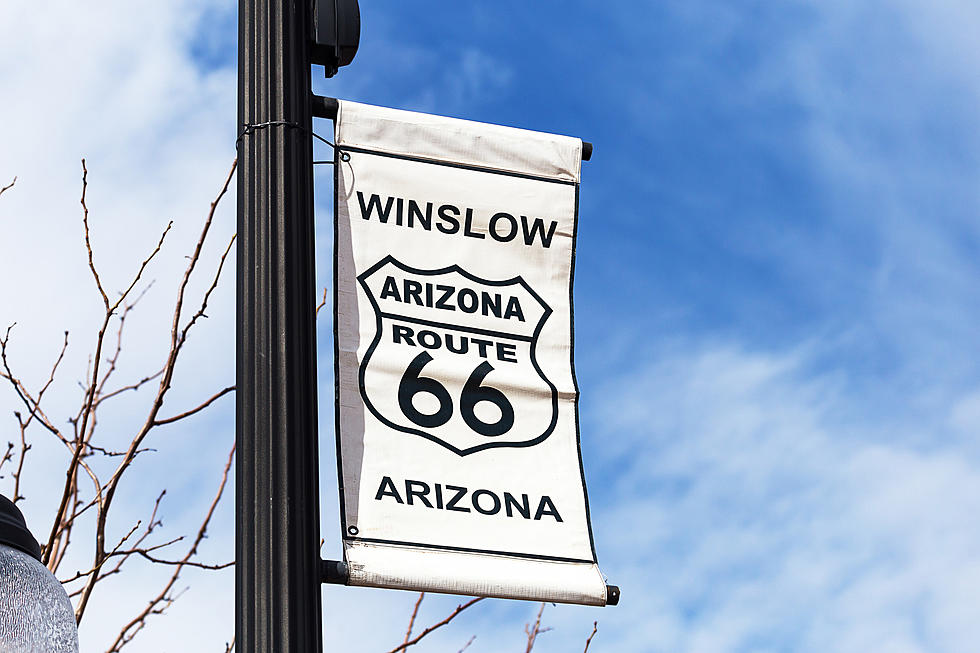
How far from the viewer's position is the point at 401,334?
2.76 meters

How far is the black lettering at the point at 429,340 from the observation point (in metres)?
2.75

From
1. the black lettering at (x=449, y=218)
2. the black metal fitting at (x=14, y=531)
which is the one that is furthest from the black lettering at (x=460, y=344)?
the black metal fitting at (x=14, y=531)

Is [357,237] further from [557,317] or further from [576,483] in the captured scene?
[576,483]

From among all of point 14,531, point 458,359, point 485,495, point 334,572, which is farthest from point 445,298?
point 14,531

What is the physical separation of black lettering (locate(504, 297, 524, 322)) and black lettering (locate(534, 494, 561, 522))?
447 millimetres

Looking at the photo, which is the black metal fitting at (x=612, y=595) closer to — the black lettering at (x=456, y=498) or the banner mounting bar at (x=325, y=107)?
the black lettering at (x=456, y=498)

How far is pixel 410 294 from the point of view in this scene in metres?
2.82

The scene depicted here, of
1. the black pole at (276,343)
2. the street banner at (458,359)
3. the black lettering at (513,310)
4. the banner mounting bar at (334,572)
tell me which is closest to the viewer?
the black pole at (276,343)

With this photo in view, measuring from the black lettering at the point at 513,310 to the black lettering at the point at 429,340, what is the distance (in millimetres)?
212

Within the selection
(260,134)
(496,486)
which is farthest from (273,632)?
(260,134)

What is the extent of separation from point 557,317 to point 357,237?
526mm

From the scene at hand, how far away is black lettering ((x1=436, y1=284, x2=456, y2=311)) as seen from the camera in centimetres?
283

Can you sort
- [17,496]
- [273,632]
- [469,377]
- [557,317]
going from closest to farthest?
[273,632] → [469,377] → [557,317] → [17,496]

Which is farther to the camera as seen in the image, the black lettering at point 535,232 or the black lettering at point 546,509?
the black lettering at point 535,232
